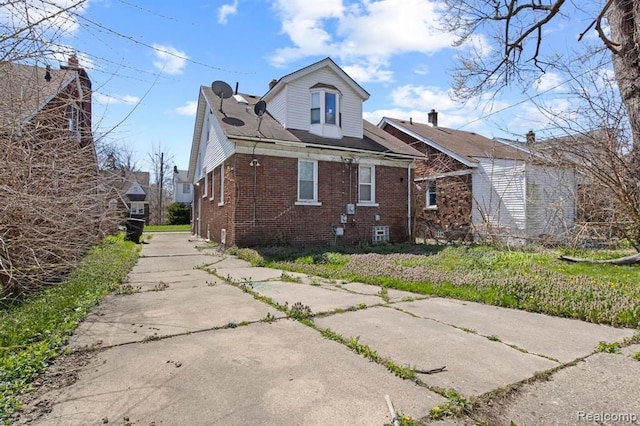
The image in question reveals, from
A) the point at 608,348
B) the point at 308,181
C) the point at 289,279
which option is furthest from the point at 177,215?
the point at 608,348

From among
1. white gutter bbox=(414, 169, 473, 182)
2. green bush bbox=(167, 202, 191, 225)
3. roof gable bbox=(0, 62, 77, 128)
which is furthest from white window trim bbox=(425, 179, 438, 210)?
green bush bbox=(167, 202, 191, 225)

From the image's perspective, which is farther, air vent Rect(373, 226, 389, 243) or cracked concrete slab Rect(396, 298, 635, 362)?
air vent Rect(373, 226, 389, 243)

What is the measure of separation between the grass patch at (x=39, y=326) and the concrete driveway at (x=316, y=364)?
0.17 meters

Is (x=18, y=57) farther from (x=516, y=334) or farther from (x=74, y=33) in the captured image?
(x=516, y=334)

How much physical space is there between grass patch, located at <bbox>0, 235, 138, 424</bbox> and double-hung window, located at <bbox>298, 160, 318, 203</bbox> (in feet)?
21.3

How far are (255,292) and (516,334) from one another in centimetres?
365

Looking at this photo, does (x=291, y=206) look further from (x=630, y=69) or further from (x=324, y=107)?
(x=630, y=69)

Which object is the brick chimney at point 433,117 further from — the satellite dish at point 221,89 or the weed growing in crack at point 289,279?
the weed growing in crack at point 289,279

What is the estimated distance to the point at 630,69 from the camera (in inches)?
302

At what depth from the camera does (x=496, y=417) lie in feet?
7.29

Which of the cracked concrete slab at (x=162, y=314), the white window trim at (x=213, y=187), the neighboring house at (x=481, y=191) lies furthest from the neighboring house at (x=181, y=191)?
the cracked concrete slab at (x=162, y=314)

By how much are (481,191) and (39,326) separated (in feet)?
→ 52.3

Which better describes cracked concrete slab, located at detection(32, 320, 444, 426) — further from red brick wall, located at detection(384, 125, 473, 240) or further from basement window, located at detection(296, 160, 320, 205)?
red brick wall, located at detection(384, 125, 473, 240)

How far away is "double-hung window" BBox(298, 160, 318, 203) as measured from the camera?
1202cm
